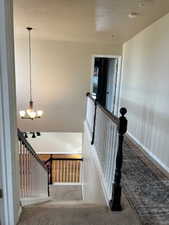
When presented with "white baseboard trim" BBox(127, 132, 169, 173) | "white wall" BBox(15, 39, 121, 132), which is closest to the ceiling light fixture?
"white baseboard trim" BBox(127, 132, 169, 173)

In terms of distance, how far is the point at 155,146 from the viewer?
333cm

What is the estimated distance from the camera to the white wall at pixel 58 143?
26.9ft

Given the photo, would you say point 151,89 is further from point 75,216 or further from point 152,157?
point 75,216

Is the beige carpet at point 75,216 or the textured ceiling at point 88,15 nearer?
the beige carpet at point 75,216

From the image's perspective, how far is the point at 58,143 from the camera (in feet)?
27.6

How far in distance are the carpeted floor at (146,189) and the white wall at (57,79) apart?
10.5 ft

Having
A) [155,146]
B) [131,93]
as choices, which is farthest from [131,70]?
[155,146]

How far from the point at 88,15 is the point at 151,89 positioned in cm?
175

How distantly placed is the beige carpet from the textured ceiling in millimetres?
2655

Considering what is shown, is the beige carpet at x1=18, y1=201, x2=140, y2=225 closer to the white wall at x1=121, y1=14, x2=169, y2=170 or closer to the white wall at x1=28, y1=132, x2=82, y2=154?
the white wall at x1=121, y1=14, x2=169, y2=170

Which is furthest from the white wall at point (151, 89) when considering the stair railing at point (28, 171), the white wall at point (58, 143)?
the white wall at point (58, 143)

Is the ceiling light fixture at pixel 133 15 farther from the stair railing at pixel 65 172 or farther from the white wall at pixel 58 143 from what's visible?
the white wall at pixel 58 143

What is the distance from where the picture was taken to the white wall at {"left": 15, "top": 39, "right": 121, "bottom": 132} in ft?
19.1

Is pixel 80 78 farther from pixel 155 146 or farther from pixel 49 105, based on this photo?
pixel 155 146
